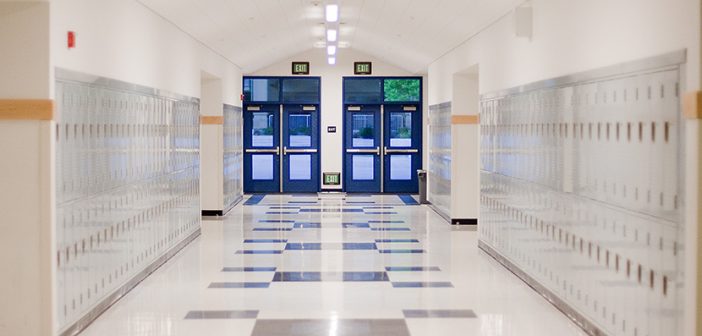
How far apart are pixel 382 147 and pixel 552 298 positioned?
13.8m

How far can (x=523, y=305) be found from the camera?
758 centimetres

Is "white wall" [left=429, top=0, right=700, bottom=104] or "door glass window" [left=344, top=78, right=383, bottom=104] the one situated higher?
"door glass window" [left=344, top=78, right=383, bottom=104]

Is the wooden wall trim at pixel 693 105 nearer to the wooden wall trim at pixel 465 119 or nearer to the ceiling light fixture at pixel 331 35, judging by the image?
the ceiling light fixture at pixel 331 35

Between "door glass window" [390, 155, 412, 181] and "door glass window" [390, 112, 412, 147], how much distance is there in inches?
12.9

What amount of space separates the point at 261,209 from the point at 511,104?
853 cm

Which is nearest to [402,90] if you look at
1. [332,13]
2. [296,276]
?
[332,13]

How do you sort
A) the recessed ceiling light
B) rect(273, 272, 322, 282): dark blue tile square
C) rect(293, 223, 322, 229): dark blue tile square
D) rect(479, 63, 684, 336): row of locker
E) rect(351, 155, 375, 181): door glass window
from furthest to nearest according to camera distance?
rect(351, 155, 375, 181): door glass window < rect(293, 223, 322, 229): dark blue tile square < the recessed ceiling light < rect(273, 272, 322, 282): dark blue tile square < rect(479, 63, 684, 336): row of locker

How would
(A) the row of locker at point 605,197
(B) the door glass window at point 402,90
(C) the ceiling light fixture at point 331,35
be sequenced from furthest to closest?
1. (B) the door glass window at point 402,90
2. (C) the ceiling light fixture at point 331,35
3. (A) the row of locker at point 605,197

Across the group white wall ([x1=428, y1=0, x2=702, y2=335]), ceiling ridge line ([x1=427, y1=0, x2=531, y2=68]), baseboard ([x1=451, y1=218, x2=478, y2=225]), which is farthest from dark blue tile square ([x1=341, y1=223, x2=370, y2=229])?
white wall ([x1=428, y1=0, x2=702, y2=335])

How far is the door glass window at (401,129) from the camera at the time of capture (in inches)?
834

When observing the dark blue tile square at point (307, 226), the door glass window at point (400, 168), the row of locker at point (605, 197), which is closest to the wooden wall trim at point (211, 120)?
the dark blue tile square at point (307, 226)

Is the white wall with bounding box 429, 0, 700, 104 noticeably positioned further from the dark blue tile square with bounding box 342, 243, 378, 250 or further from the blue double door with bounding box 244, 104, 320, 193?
the blue double door with bounding box 244, 104, 320, 193

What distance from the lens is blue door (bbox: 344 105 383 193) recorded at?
21.2 meters

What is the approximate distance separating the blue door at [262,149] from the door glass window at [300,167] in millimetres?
358
